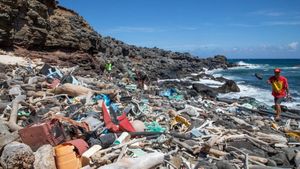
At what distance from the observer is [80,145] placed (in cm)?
577

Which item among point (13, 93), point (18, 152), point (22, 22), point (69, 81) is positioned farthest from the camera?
point (22, 22)

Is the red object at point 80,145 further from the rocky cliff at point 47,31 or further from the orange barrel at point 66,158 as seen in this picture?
the rocky cliff at point 47,31

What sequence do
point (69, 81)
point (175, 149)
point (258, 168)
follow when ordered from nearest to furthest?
point (258, 168) → point (175, 149) → point (69, 81)

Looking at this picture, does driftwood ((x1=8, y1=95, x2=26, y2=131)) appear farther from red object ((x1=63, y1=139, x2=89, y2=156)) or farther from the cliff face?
the cliff face

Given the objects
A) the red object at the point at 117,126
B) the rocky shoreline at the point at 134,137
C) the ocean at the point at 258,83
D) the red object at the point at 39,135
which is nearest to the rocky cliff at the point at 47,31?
the ocean at the point at 258,83

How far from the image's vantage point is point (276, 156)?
21.7ft

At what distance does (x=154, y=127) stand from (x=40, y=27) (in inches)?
748

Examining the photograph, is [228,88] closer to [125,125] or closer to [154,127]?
[154,127]

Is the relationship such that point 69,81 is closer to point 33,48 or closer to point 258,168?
point 258,168

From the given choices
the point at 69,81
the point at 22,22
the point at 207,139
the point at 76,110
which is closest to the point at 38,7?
the point at 22,22

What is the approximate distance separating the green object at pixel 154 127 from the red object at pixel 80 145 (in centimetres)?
177

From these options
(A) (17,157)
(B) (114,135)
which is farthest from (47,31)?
(A) (17,157)

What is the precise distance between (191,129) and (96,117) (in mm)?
2010

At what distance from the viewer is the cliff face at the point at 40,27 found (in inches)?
852
